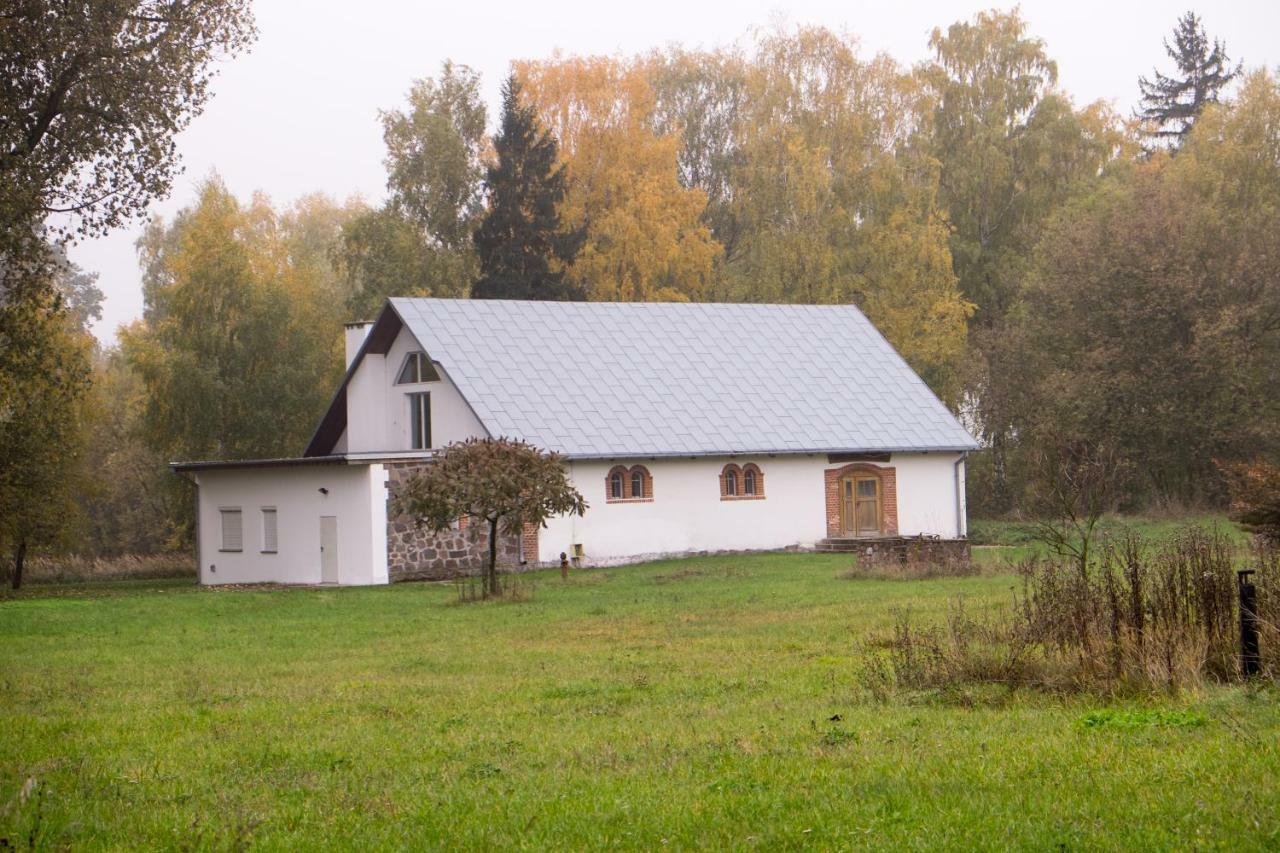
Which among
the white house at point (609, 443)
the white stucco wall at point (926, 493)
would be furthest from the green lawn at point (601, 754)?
the white stucco wall at point (926, 493)

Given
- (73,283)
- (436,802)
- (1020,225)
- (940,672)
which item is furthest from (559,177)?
(73,283)

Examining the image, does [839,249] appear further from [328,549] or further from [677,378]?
[328,549]

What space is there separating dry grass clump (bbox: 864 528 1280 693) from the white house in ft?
72.0

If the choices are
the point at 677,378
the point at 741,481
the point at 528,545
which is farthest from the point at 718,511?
the point at 528,545

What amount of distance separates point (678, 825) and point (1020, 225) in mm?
51981

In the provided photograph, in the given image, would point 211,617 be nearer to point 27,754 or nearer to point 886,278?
point 27,754

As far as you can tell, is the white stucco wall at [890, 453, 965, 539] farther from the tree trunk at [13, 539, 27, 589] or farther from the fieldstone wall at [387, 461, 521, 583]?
the tree trunk at [13, 539, 27, 589]

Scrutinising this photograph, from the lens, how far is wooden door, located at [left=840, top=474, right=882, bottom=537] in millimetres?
38812

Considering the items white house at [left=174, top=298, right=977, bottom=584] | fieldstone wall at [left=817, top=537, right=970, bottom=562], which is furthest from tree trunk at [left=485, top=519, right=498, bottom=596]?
white house at [left=174, top=298, right=977, bottom=584]

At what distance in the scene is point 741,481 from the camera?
3772 centimetres

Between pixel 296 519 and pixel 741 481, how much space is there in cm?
1077

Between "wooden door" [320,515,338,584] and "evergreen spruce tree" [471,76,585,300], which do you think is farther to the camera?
"evergreen spruce tree" [471,76,585,300]

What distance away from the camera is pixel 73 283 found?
104 m

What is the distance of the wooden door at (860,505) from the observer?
38812mm
